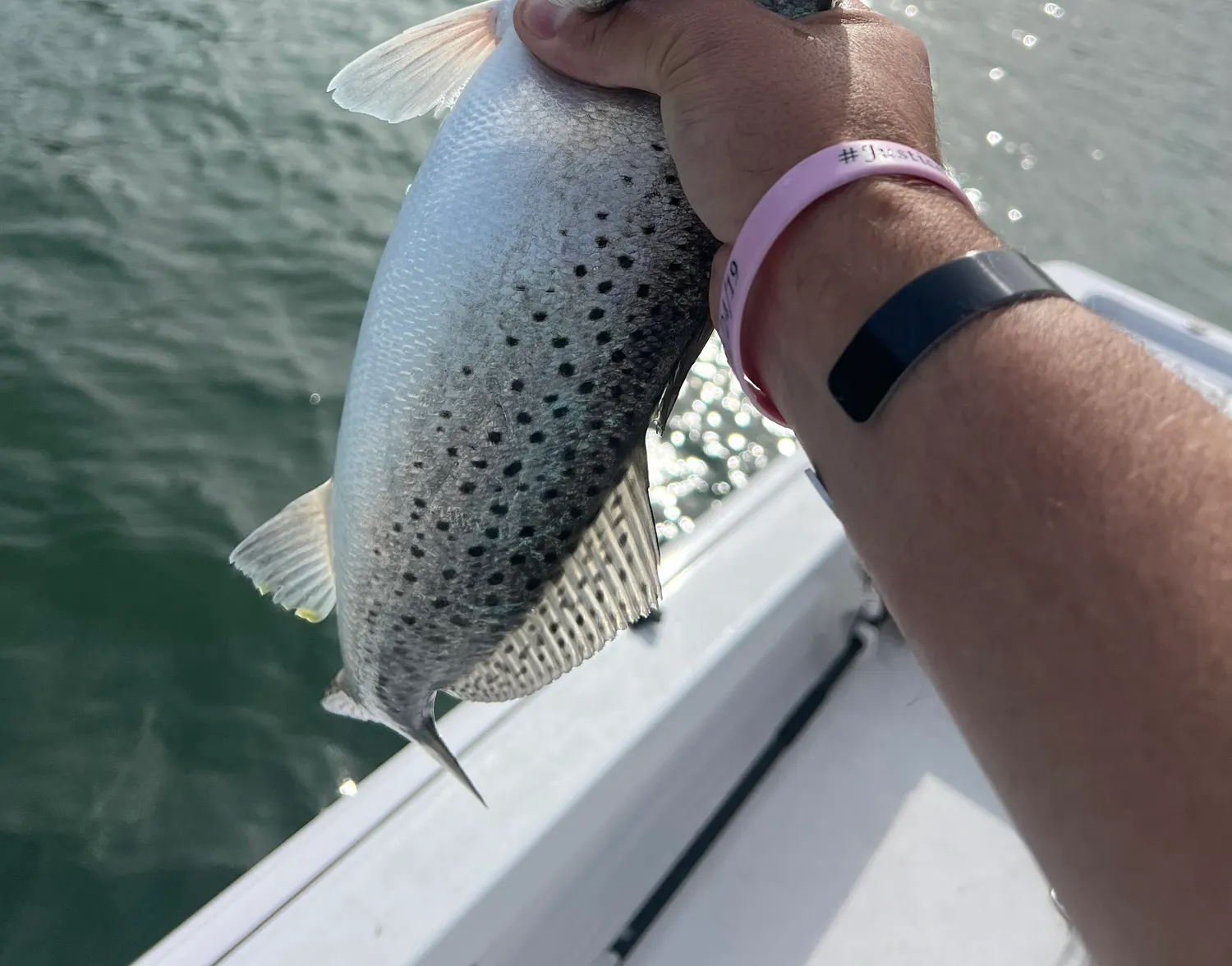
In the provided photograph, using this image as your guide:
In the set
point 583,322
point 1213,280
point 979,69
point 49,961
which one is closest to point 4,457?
point 49,961

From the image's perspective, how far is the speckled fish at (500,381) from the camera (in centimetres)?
148

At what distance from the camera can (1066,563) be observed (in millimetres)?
871

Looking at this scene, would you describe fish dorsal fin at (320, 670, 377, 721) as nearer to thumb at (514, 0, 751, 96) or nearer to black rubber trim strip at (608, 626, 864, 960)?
black rubber trim strip at (608, 626, 864, 960)

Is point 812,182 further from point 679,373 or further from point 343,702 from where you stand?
point 343,702

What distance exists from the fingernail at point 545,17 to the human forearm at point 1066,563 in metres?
0.60

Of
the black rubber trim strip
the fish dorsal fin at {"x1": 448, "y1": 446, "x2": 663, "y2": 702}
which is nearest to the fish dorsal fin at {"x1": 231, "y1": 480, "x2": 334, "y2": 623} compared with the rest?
the fish dorsal fin at {"x1": 448, "y1": 446, "x2": 663, "y2": 702}

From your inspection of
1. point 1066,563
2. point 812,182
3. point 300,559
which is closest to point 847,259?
point 812,182

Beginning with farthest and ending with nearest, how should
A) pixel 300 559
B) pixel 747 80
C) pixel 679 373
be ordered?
1. pixel 300 559
2. pixel 679 373
3. pixel 747 80

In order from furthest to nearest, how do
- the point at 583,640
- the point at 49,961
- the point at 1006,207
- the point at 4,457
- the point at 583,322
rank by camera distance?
the point at 1006,207
the point at 4,457
the point at 49,961
the point at 583,640
the point at 583,322

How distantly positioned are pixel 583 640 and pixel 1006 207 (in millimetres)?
7871

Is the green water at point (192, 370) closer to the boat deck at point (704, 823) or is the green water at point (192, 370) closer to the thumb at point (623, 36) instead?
the boat deck at point (704, 823)

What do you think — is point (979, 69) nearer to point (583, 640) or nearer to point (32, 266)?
point (32, 266)

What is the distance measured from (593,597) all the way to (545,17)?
98 cm

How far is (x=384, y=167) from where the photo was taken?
254 inches
